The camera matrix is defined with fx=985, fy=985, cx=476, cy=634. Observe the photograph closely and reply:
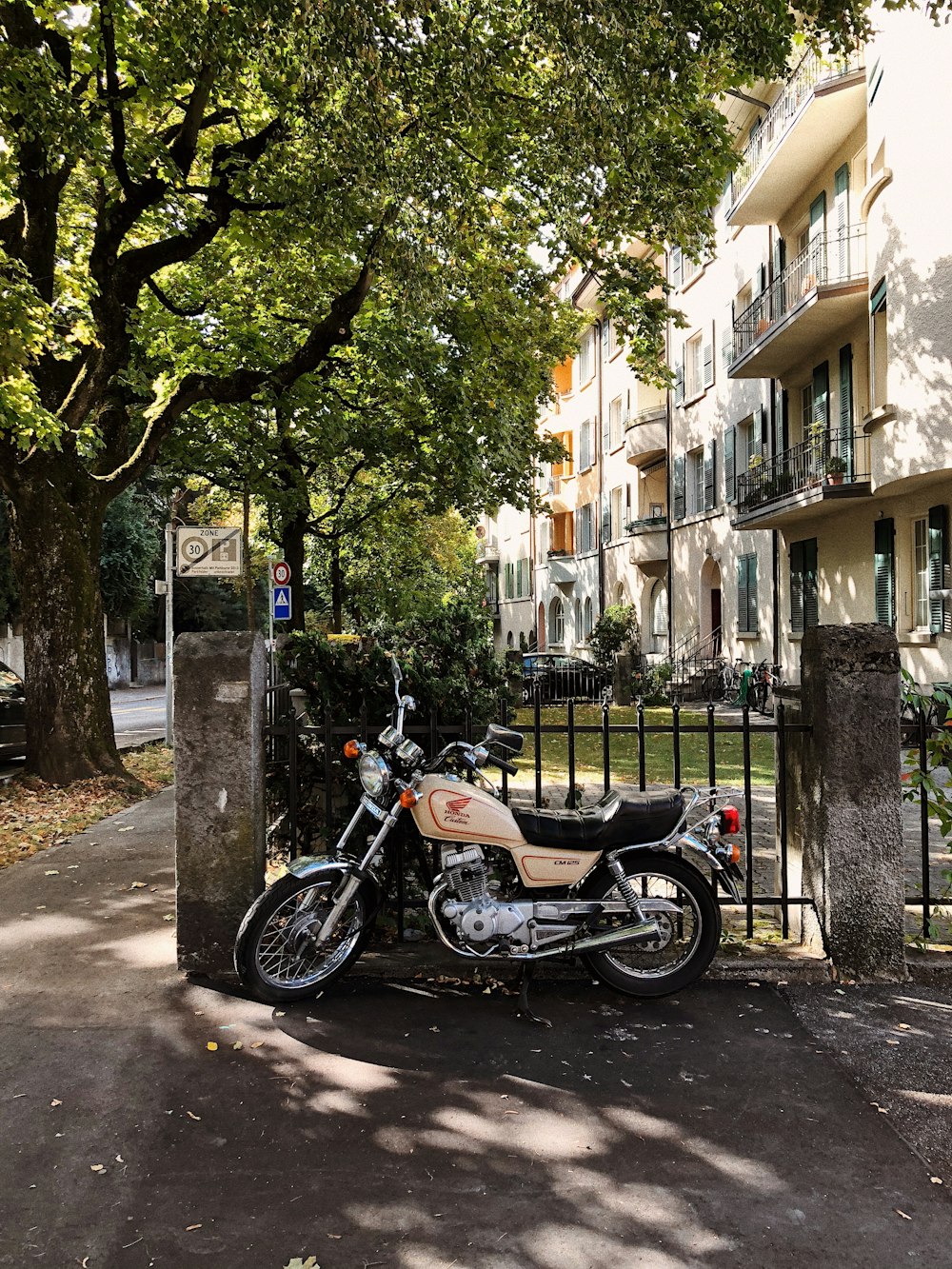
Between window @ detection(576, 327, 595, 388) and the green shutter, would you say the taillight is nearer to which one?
the green shutter

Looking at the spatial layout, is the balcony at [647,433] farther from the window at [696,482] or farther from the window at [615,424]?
the window at [615,424]

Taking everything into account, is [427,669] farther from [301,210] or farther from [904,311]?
[904,311]

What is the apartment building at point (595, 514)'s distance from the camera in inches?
1202

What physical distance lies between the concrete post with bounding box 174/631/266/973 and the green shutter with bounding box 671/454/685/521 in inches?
994

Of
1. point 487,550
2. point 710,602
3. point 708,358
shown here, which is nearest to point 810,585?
point 710,602

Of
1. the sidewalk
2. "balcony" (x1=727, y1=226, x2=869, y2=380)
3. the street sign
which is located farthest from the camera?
"balcony" (x1=727, y1=226, x2=869, y2=380)

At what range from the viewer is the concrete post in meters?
4.78

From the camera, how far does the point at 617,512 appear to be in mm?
35000

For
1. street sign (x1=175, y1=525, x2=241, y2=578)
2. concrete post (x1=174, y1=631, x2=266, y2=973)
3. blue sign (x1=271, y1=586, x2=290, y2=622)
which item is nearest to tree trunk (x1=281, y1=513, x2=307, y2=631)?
blue sign (x1=271, y1=586, x2=290, y2=622)

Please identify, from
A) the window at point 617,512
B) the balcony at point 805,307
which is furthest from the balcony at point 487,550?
→ the balcony at point 805,307

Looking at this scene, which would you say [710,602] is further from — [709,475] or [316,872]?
[316,872]

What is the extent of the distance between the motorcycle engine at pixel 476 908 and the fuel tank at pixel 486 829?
0.33ft

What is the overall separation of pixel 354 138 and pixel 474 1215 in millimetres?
7032

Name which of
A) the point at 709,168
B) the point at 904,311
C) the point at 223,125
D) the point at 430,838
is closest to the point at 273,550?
the point at 223,125
